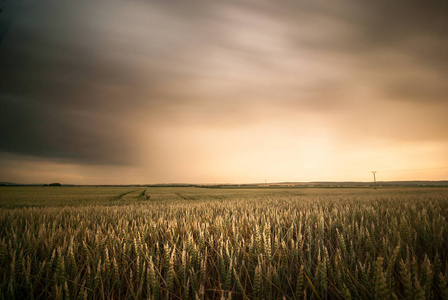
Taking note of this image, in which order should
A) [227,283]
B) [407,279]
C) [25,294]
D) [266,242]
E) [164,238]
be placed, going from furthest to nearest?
[164,238] < [266,242] < [25,294] < [227,283] < [407,279]

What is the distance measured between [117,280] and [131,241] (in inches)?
41.2

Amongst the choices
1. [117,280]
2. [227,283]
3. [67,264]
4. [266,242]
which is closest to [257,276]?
[227,283]

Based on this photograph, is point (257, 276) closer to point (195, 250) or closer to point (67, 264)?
point (195, 250)

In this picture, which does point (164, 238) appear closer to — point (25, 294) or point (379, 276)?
point (25, 294)

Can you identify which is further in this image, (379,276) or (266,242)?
(266,242)

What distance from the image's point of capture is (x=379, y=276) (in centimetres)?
95

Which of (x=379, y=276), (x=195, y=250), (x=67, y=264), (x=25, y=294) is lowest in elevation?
(x=25, y=294)

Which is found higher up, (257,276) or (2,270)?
(257,276)

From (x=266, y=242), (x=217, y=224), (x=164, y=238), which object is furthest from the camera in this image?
(x=217, y=224)

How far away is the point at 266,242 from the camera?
6.13ft

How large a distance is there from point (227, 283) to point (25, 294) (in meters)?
1.62

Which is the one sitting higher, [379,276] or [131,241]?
[379,276]

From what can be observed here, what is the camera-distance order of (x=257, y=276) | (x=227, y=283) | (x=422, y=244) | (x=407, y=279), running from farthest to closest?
(x=422, y=244) < (x=227, y=283) < (x=257, y=276) < (x=407, y=279)

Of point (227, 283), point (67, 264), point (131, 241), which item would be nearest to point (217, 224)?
point (131, 241)
